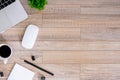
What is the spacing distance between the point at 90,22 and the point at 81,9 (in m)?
0.06

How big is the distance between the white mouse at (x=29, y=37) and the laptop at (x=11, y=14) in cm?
5

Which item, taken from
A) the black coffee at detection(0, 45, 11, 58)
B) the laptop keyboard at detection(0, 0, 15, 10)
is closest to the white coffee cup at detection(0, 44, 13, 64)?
the black coffee at detection(0, 45, 11, 58)

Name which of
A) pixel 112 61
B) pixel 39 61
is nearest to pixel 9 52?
pixel 39 61

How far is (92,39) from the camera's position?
1.36m

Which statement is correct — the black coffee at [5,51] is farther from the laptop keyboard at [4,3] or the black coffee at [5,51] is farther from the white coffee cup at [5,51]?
the laptop keyboard at [4,3]

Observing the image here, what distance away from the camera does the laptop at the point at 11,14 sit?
1.30 m

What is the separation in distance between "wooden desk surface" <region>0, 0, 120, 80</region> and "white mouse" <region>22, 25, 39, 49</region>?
2 centimetres

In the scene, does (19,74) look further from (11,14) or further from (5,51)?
(11,14)

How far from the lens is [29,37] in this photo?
130 centimetres

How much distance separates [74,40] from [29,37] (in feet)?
0.57

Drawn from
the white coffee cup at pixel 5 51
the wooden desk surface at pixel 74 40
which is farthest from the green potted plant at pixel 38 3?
the white coffee cup at pixel 5 51

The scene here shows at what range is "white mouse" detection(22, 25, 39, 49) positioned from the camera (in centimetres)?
130

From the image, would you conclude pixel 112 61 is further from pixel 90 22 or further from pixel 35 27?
pixel 35 27

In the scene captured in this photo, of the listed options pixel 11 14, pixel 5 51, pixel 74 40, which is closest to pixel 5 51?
pixel 5 51
